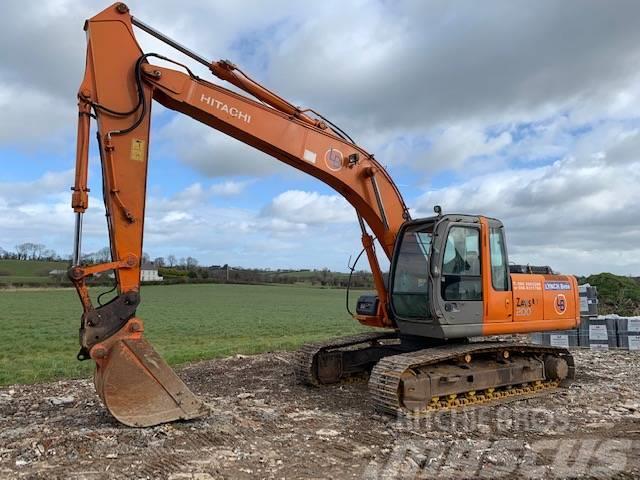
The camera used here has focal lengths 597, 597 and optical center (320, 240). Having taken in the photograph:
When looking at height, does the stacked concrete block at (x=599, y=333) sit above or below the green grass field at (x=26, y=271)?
below

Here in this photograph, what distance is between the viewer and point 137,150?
7.11m

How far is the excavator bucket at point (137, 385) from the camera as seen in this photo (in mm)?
6398

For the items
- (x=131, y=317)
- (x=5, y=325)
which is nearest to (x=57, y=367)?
(x=131, y=317)

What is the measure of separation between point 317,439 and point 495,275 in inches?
149

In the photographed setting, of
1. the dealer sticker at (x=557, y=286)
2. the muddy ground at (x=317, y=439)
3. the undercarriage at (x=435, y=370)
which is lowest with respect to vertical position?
the muddy ground at (x=317, y=439)

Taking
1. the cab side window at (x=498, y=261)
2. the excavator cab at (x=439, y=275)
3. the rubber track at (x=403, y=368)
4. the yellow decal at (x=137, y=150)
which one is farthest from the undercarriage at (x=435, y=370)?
the yellow decal at (x=137, y=150)

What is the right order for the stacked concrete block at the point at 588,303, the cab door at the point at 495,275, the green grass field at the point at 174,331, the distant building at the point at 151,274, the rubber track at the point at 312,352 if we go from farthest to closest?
the distant building at the point at 151,274, the stacked concrete block at the point at 588,303, the green grass field at the point at 174,331, the rubber track at the point at 312,352, the cab door at the point at 495,275

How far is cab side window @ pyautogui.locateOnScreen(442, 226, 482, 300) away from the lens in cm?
828

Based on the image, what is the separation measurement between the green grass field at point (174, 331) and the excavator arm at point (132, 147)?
8.98 ft

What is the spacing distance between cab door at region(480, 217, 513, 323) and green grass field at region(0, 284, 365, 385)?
19.3 ft

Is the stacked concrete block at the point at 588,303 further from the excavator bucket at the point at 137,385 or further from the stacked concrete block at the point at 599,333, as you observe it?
the excavator bucket at the point at 137,385

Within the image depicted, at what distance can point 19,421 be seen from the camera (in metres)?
7.36

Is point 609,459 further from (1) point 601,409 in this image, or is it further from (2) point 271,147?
(2) point 271,147

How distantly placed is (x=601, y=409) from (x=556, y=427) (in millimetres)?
1366
